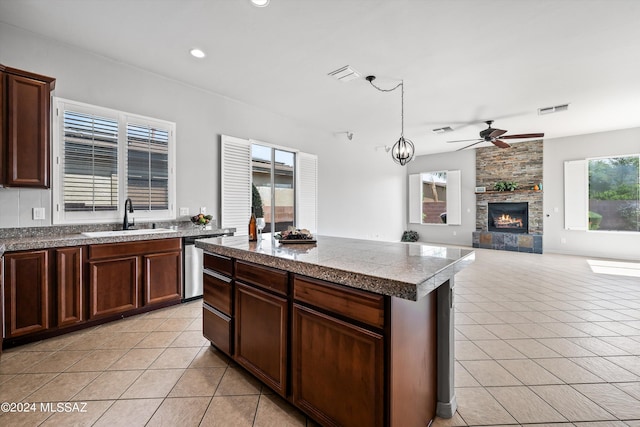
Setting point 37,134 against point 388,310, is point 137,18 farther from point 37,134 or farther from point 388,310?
point 388,310

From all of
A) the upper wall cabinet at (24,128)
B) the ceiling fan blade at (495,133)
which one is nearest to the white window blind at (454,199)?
the ceiling fan blade at (495,133)

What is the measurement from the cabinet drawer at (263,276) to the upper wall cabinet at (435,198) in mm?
8423

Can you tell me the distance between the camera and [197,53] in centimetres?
321

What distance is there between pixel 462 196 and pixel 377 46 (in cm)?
702

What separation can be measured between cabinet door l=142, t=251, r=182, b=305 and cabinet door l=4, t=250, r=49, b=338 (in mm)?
809

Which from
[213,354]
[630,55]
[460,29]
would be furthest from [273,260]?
[630,55]

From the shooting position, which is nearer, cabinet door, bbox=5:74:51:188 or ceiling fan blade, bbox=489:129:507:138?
cabinet door, bbox=5:74:51:188

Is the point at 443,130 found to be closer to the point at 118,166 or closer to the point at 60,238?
the point at 118,166

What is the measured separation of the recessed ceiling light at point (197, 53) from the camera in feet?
10.3

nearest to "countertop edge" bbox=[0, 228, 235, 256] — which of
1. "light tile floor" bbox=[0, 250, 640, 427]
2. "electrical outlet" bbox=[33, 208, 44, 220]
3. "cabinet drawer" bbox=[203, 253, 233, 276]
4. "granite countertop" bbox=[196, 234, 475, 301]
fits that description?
"electrical outlet" bbox=[33, 208, 44, 220]

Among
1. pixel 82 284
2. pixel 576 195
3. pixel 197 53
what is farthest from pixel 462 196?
pixel 82 284

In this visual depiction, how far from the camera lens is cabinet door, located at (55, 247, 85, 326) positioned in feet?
8.39

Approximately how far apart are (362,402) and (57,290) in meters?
2.90

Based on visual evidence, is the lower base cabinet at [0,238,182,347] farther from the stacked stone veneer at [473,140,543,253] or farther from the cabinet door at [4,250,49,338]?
the stacked stone veneer at [473,140,543,253]
